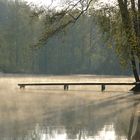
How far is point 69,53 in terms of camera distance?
12056 cm

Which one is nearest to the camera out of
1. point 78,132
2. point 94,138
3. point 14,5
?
point 94,138

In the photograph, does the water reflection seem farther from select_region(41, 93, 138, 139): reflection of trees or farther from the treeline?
the treeline

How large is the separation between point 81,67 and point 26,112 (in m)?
99.7

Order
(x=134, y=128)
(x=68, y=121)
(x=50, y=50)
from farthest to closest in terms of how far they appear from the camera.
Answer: (x=50, y=50)
(x=68, y=121)
(x=134, y=128)

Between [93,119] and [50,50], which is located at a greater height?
[50,50]

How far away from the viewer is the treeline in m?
107

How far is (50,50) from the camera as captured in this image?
116000 millimetres

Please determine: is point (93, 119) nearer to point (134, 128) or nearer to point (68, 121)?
point (68, 121)

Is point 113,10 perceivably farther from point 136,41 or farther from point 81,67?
point 81,67

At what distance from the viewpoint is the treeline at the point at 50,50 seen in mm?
107312

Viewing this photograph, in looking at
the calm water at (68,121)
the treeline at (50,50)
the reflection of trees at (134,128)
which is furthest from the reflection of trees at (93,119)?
the treeline at (50,50)

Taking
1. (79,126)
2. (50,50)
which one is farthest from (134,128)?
(50,50)

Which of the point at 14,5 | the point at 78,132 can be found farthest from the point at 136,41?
the point at 14,5

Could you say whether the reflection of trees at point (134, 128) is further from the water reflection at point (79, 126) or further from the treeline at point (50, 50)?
the treeline at point (50, 50)
